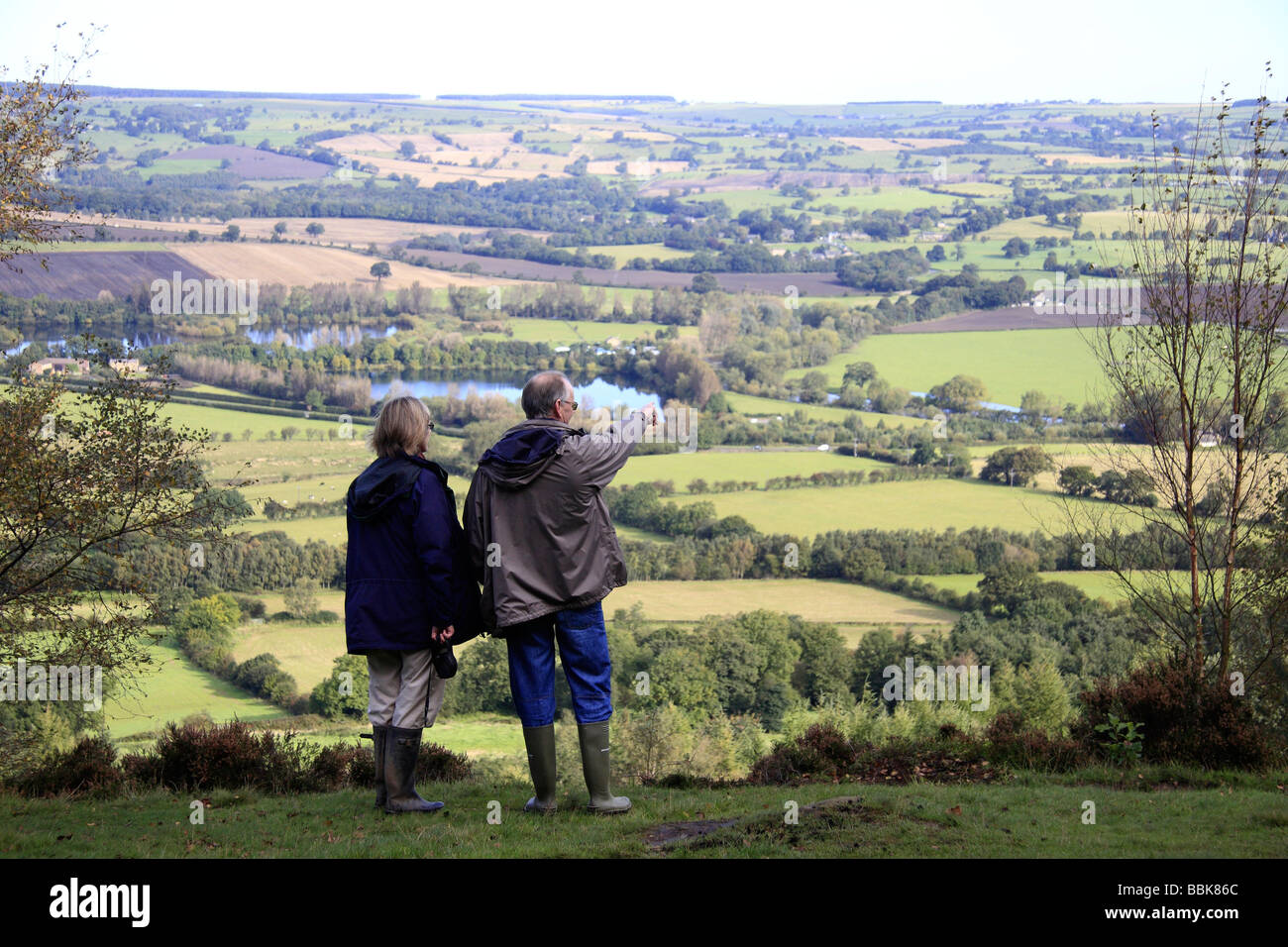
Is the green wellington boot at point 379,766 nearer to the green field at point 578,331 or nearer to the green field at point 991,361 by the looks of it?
the green field at point 991,361

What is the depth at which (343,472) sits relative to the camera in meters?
59.5

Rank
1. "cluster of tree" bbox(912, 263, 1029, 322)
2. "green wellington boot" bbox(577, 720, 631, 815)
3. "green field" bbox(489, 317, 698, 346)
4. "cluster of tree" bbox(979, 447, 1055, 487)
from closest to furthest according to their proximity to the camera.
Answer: "green wellington boot" bbox(577, 720, 631, 815) < "cluster of tree" bbox(979, 447, 1055, 487) < "green field" bbox(489, 317, 698, 346) < "cluster of tree" bbox(912, 263, 1029, 322)

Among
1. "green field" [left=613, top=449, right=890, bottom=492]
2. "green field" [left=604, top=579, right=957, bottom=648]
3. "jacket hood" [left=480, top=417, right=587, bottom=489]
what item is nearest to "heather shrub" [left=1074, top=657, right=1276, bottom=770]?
"jacket hood" [left=480, top=417, right=587, bottom=489]

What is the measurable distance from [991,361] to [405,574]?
3302 inches

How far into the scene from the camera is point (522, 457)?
6.94m

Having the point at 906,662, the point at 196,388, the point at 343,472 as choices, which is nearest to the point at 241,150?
the point at 196,388

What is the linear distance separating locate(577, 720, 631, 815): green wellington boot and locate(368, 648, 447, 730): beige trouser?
39.3 inches

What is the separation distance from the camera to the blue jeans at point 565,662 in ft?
23.2

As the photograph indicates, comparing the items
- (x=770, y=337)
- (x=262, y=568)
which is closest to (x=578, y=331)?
(x=770, y=337)

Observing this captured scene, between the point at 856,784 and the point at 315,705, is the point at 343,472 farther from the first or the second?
the point at 856,784

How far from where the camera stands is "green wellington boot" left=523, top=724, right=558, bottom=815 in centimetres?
719

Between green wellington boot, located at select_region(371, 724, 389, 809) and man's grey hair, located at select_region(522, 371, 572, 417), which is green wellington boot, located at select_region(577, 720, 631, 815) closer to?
green wellington boot, located at select_region(371, 724, 389, 809)
